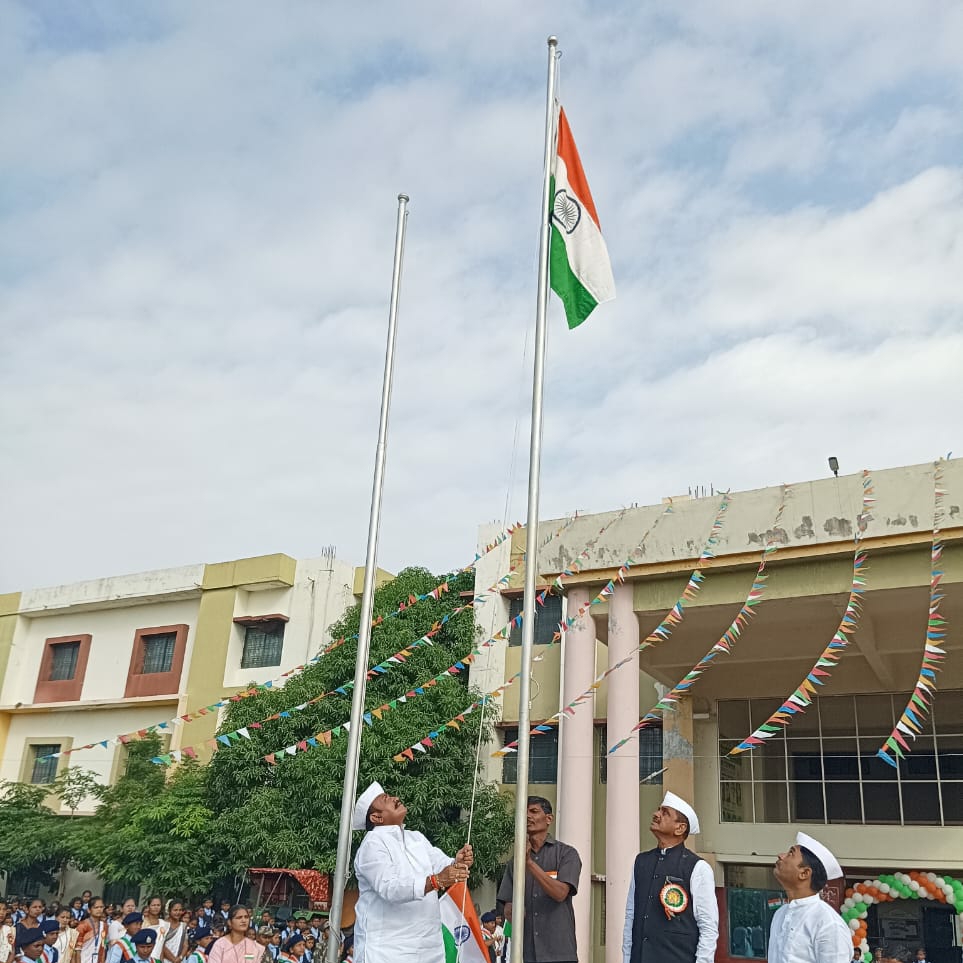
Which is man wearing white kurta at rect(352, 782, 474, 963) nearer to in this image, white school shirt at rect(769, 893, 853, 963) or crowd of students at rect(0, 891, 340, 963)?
white school shirt at rect(769, 893, 853, 963)

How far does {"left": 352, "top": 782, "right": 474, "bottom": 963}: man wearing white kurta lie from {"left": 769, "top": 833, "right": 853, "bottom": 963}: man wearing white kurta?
1634mm

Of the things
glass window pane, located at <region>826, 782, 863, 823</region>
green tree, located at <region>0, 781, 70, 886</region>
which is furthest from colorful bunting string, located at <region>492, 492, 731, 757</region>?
green tree, located at <region>0, 781, 70, 886</region>

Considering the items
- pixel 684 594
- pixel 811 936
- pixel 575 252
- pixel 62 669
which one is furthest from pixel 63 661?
pixel 811 936

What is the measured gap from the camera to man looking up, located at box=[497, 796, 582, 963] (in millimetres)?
6344

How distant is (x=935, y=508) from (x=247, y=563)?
15.8 m

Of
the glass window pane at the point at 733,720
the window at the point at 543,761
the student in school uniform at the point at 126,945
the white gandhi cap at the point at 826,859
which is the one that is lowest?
the student in school uniform at the point at 126,945

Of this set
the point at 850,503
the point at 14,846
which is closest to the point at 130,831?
the point at 14,846

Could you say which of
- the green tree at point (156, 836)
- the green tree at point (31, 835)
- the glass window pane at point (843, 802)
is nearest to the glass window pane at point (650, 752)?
the glass window pane at point (843, 802)

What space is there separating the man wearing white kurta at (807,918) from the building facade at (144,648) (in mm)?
17251

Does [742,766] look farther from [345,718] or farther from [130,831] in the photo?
[130,831]

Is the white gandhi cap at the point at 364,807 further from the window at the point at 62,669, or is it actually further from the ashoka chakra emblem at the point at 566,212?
the window at the point at 62,669

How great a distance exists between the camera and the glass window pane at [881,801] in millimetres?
16562

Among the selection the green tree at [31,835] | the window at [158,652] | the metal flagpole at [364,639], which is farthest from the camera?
the window at [158,652]

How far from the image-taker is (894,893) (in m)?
14.1
